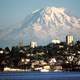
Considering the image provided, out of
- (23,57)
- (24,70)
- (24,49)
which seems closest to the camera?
(24,70)

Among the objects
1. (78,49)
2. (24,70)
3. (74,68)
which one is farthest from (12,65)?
(78,49)

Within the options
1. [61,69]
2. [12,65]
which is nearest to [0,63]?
[12,65]

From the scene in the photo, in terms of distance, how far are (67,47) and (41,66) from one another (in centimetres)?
2160

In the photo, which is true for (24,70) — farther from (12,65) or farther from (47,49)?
(47,49)

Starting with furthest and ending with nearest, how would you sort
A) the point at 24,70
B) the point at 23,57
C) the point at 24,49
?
1. the point at 24,49
2. the point at 23,57
3. the point at 24,70

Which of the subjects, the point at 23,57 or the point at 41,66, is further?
the point at 23,57

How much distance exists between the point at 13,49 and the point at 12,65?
16.8 meters

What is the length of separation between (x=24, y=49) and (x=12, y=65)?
2006cm

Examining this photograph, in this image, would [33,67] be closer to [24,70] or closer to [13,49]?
[24,70]

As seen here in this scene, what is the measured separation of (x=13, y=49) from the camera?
473 ft

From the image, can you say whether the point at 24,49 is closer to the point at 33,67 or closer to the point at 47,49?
the point at 47,49

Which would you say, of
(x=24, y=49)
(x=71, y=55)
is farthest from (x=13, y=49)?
(x=71, y=55)

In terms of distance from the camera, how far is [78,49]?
470 feet

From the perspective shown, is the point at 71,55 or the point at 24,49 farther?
the point at 24,49
